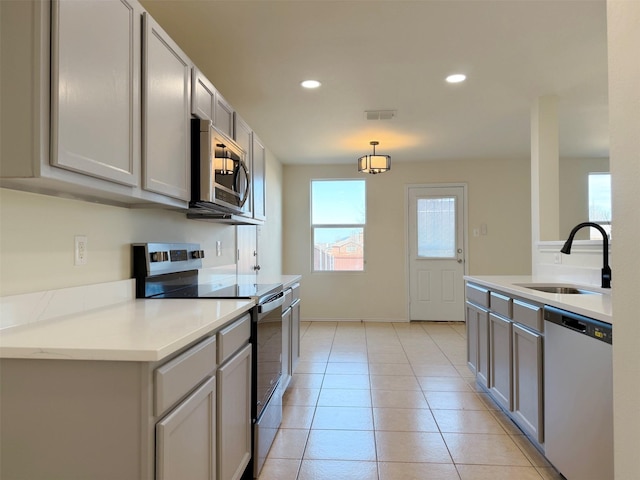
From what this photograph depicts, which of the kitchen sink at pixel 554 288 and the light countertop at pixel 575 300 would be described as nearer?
the light countertop at pixel 575 300

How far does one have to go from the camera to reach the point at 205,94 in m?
2.16

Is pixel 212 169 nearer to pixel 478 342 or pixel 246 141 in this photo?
pixel 246 141

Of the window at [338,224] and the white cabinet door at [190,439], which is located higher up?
the window at [338,224]

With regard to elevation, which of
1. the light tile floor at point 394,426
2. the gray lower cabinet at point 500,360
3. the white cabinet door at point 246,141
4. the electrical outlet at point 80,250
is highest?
the white cabinet door at point 246,141

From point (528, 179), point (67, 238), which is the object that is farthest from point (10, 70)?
point (528, 179)

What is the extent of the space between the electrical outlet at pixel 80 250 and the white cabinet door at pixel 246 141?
1176 millimetres

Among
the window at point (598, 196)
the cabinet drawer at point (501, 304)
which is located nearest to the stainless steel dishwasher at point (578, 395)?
the cabinet drawer at point (501, 304)

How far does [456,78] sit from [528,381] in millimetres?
2114

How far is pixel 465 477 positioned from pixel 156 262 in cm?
187

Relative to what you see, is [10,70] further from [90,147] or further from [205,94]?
[205,94]

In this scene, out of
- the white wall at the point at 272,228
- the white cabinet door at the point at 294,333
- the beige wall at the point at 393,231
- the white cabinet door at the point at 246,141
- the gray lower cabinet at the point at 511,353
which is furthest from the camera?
the beige wall at the point at 393,231

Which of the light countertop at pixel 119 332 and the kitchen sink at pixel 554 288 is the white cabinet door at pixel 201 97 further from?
the kitchen sink at pixel 554 288

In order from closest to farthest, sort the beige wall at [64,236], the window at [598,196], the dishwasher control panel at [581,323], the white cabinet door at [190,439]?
the white cabinet door at [190,439] < the beige wall at [64,236] < the dishwasher control panel at [581,323] < the window at [598,196]

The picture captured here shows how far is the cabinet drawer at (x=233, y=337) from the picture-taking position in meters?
1.47
